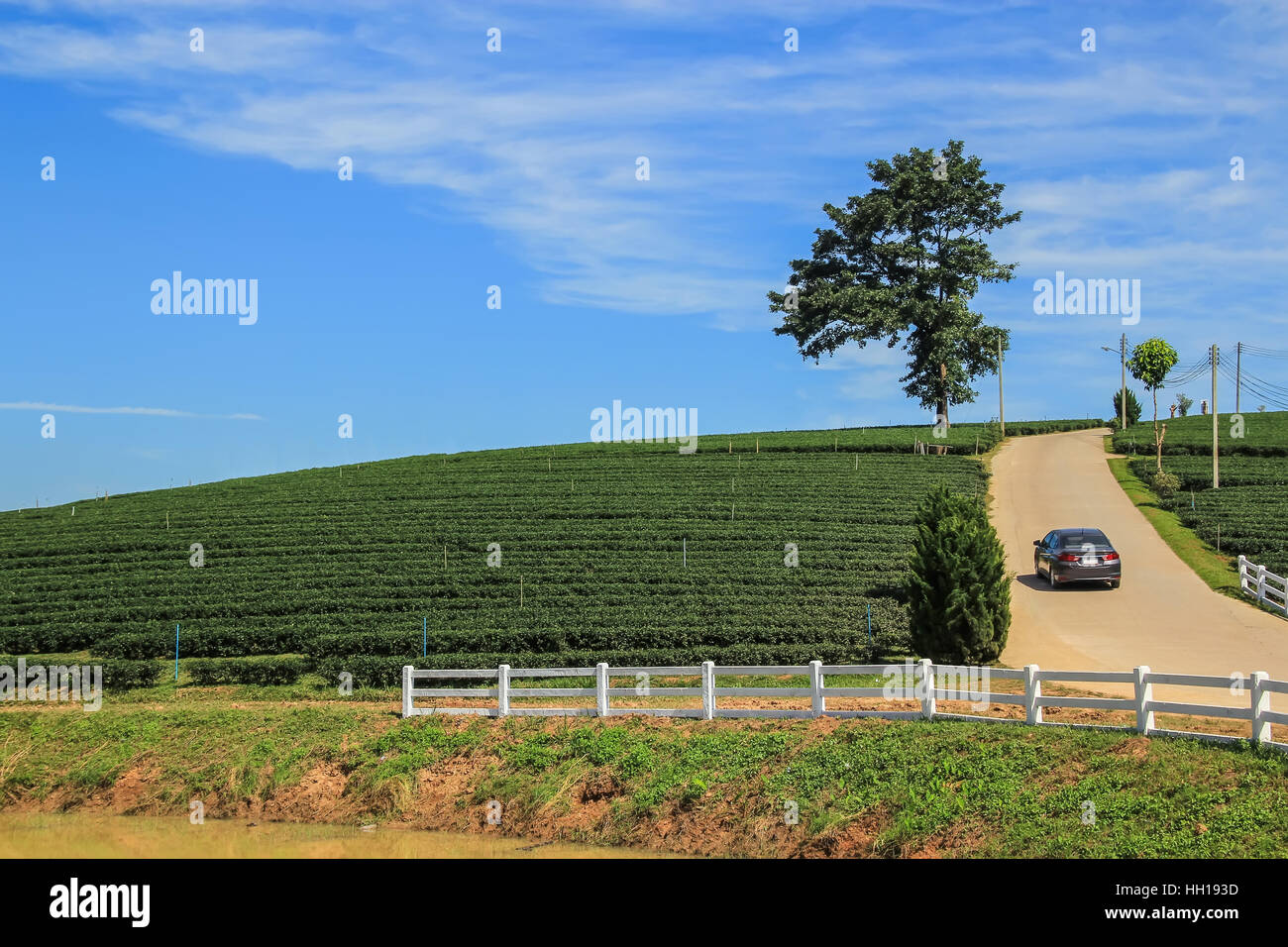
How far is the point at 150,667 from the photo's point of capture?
28.2m

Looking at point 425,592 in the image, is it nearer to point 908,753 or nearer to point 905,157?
point 908,753

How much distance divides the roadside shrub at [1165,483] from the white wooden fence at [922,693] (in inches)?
1180

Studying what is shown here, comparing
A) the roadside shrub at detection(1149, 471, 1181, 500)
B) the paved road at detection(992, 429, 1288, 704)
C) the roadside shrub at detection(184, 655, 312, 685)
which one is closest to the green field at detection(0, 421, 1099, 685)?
the roadside shrub at detection(184, 655, 312, 685)

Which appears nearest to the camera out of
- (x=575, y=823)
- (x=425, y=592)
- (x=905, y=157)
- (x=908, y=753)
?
(x=908, y=753)

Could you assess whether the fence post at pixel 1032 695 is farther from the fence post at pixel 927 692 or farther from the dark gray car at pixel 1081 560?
the dark gray car at pixel 1081 560

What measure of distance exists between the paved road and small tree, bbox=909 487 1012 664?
1.17m

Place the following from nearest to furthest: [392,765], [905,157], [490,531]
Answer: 1. [392,765]
2. [490,531]
3. [905,157]

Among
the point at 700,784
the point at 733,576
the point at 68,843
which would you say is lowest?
the point at 68,843

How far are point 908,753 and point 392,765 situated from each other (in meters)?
9.13

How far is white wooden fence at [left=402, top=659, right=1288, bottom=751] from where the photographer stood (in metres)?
15.4

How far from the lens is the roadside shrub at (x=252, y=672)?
28.3 m

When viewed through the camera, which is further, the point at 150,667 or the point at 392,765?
the point at 150,667

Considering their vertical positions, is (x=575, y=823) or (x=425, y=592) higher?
(x=425, y=592)
